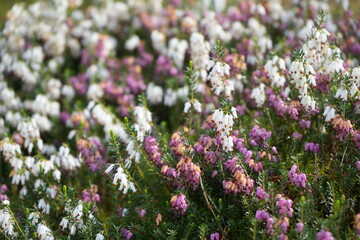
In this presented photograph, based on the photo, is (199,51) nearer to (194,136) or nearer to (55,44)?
(194,136)

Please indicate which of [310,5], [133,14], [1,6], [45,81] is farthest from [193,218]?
[1,6]

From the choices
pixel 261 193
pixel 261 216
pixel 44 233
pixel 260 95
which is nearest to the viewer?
pixel 261 216

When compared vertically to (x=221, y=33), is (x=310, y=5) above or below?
above

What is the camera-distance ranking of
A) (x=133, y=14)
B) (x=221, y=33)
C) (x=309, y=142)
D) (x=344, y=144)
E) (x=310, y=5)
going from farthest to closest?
(x=133, y=14), (x=310, y=5), (x=221, y=33), (x=309, y=142), (x=344, y=144)

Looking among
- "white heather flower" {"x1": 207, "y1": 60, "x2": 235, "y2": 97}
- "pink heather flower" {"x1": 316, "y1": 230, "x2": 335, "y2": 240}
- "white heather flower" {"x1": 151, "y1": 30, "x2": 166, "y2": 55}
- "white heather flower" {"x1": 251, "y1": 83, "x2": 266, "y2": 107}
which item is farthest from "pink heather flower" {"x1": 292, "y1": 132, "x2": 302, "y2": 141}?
"white heather flower" {"x1": 151, "y1": 30, "x2": 166, "y2": 55}

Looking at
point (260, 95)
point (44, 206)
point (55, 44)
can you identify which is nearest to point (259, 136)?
point (260, 95)

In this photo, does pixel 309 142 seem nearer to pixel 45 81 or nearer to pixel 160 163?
pixel 160 163

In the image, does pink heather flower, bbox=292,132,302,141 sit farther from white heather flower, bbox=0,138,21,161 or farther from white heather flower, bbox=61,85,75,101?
white heather flower, bbox=61,85,75,101
